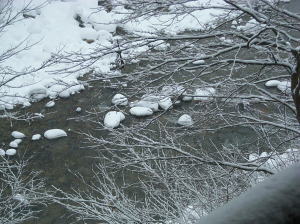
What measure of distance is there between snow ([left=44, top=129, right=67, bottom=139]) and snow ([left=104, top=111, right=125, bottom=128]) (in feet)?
3.76

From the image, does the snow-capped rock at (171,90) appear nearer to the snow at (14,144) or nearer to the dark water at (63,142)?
the dark water at (63,142)

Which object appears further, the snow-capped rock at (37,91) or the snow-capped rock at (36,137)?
the snow-capped rock at (37,91)

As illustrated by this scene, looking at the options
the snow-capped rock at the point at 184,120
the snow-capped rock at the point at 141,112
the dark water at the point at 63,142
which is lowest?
the dark water at the point at 63,142

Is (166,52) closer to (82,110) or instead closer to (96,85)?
(82,110)

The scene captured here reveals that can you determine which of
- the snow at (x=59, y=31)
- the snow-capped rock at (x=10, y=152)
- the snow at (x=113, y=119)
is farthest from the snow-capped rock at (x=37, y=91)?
the snow at (x=113, y=119)

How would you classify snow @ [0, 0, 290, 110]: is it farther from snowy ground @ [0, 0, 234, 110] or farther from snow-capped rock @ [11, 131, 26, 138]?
snow-capped rock @ [11, 131, 26, 138]

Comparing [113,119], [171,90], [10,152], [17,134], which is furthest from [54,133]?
[171,90]

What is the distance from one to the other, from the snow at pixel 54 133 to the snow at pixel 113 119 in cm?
115

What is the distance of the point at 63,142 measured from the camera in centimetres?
920

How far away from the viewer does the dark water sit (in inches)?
314

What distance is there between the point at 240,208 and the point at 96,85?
10.8 m

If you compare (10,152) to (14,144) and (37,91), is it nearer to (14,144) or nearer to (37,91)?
(14,144)

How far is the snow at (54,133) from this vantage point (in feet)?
30.5

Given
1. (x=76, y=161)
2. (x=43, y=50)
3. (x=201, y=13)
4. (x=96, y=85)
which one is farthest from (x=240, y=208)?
(x=201, y=13)
